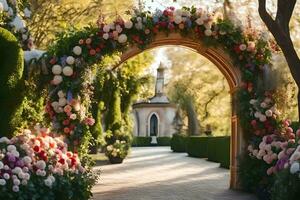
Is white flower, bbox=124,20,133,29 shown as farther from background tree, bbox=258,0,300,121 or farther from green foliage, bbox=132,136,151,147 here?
green foliage, bbox=132,136,151,147

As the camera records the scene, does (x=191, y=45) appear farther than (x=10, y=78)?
Yes

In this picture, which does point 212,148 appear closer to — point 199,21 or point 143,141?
point 199,21

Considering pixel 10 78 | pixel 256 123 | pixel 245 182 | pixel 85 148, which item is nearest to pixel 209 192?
pixel 245 182

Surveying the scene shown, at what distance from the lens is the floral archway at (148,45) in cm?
1013

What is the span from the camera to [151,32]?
429 inches

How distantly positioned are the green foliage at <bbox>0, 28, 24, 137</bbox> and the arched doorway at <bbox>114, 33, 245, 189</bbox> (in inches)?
111

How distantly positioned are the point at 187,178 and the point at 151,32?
6065mm

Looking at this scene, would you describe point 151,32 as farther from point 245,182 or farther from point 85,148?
point 245,182

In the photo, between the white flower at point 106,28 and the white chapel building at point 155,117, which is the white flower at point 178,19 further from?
the white chapel building at point 155,117

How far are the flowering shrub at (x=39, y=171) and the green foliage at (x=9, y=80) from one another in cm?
38

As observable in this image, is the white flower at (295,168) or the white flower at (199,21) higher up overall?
the white flower at (199,21)

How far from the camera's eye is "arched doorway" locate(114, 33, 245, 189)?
37.2 feet

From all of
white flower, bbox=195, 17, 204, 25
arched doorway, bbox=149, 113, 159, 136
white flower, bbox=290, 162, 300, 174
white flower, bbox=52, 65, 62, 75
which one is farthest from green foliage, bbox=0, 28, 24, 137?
arched doorway, bbox=149, 113, 159, 136

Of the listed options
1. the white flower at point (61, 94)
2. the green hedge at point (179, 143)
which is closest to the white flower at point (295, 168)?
the white flower at point (61, 94)
